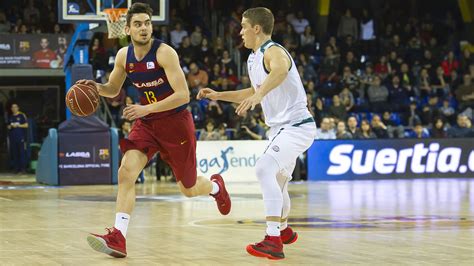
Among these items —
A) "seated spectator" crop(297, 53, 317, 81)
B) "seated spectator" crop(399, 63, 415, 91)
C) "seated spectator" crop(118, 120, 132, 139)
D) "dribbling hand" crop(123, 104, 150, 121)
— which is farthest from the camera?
"seated spectator" crop(399, 63, 415, 91)

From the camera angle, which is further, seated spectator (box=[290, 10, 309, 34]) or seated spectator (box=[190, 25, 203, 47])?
seated spectator (box=[290, 10, 309, 34])

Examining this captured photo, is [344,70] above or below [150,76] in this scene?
below

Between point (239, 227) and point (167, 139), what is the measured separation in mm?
2055

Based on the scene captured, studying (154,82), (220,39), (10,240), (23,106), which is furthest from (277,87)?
(23,106)

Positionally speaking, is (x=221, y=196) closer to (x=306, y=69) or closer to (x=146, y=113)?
(x=146, y=113)

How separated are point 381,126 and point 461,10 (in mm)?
10113

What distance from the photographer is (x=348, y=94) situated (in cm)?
2378

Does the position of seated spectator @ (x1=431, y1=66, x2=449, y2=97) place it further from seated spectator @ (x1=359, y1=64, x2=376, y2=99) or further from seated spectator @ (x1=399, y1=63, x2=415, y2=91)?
seated spectator @ (x1=359, y1=64, x2=376, y2=99)

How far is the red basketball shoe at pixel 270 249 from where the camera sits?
23.9 feet

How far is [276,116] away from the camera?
7.74m

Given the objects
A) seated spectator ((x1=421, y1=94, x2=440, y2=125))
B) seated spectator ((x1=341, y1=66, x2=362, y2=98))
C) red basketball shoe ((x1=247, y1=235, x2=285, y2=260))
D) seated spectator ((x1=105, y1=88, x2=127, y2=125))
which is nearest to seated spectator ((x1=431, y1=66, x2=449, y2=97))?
seated spectator ((x1=421, y1=94, x2=440, y2=125))

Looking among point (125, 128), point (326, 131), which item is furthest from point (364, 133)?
point (125, 128)

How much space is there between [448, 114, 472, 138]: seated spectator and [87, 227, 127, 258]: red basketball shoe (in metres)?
15.1

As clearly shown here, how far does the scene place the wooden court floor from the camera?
7301 mm
